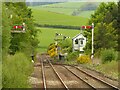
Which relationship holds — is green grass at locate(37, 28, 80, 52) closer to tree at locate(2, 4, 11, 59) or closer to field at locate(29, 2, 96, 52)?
field at locate(29, 2, 96, 52)

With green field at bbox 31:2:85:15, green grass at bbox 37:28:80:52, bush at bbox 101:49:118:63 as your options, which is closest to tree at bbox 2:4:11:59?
bush at bbox 101:49:118:63

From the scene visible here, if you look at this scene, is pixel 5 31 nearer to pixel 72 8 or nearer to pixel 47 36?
pixel 47 36

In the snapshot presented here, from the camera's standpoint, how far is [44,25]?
12006 cm

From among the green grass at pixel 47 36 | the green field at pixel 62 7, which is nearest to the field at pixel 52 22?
the green grass at pixel 47 36

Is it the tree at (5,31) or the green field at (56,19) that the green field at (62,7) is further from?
the tree at (5,31)

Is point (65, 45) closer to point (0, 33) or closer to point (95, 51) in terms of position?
point (95, 51)

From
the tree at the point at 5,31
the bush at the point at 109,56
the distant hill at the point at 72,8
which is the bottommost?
the bush at the point at 109,56

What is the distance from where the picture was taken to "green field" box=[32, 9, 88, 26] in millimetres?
121125

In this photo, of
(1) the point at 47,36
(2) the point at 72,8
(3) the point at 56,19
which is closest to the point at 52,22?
(1) the point at 47,36

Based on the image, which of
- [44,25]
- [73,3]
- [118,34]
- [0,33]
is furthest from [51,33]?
[0,33]

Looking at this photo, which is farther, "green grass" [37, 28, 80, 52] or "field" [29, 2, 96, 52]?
"field" [29, 2, 96, 52]

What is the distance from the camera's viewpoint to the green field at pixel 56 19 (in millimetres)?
121125

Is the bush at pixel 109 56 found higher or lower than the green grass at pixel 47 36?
lower

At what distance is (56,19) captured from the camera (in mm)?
126312
